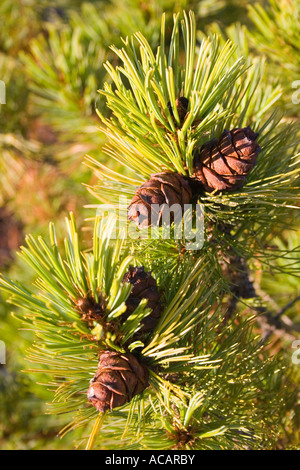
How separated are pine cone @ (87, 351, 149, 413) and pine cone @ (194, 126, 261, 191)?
6.9 inches

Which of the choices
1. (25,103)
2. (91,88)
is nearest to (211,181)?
(91,88)

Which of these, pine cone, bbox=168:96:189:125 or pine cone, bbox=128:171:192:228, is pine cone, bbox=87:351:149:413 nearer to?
pine cone, bbox=128:171:192:228

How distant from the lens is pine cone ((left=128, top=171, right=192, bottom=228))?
1.25 feet

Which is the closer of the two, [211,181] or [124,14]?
[211,181]

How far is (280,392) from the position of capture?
20.5 inches

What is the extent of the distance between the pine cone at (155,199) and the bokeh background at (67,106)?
0.57ft

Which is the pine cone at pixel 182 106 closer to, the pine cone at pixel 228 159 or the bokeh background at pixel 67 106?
the pine cone at pixel 228 159

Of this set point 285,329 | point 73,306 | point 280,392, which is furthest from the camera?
point 285,329

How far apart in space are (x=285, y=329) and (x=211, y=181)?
0.35 metres

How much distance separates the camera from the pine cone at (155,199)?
0.38 meters

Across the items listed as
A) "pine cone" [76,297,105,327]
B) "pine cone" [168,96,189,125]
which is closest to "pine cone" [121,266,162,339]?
"pine cone" [76,297,105,327]

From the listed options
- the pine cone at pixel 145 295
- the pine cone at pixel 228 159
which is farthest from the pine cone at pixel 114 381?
the pine cone at pixel 228 159

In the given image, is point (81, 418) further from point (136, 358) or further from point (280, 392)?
point (280, 392)
